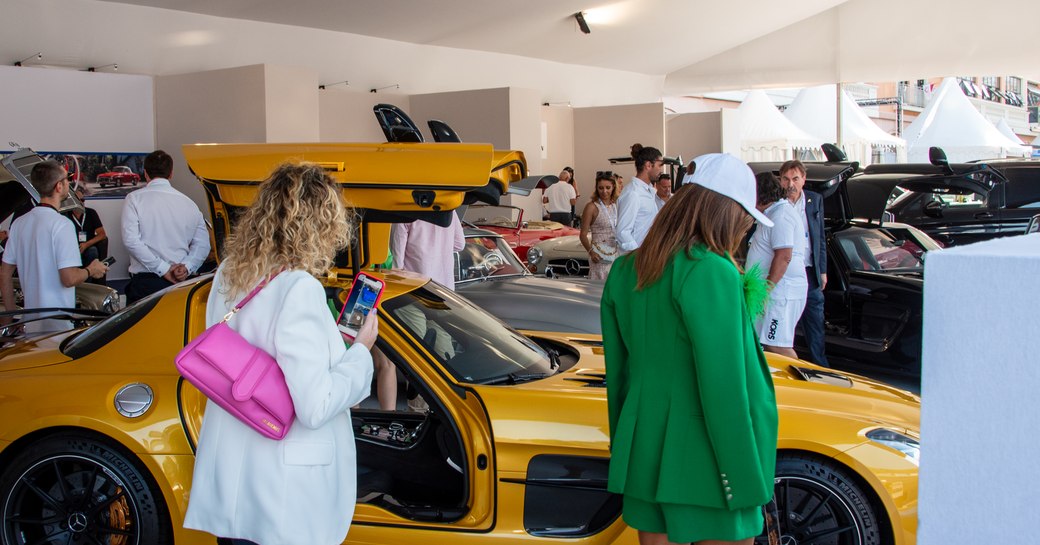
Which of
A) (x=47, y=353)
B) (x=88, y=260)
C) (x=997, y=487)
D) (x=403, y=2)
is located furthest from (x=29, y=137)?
(x=997, y=487)

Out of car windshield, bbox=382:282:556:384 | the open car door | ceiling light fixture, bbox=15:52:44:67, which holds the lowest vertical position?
car windshield, bbox=382:282:556:384

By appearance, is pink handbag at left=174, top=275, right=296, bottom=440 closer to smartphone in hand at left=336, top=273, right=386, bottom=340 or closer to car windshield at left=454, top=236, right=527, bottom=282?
smartphone in hand at left=336, top=273, right=386, bottom=340

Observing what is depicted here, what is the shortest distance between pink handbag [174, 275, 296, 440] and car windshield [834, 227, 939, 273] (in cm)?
572

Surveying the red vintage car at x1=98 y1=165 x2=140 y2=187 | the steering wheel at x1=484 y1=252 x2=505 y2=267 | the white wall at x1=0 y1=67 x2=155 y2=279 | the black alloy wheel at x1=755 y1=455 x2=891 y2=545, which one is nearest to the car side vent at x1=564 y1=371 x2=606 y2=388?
the black alloy wheel at x1=755 y1=455 x2=891 y2=545

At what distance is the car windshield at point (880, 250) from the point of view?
23.7 ft

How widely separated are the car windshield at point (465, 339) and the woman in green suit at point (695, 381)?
3.68 ft

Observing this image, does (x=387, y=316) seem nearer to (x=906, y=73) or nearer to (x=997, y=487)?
(x=997, y=487)

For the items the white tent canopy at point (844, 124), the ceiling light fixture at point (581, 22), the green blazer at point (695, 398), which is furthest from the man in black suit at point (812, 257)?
the white tent canopy at point (844, 124)

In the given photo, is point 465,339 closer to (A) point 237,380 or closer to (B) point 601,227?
(A) point 237,380

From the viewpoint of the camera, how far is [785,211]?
6.07 meters

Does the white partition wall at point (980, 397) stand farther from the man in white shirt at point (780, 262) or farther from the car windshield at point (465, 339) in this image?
the man in white shirt at point (780, 262)

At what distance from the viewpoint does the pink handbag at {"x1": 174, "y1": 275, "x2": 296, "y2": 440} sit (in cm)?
233

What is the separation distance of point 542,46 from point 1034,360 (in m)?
19.6

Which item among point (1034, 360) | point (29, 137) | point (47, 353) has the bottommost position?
point (47, 353)
